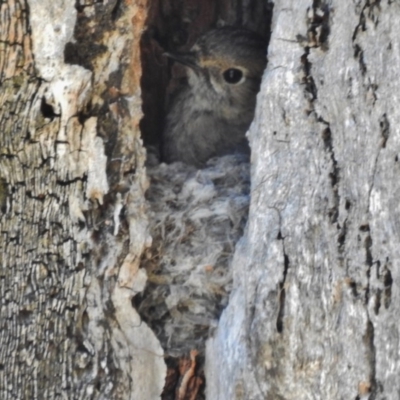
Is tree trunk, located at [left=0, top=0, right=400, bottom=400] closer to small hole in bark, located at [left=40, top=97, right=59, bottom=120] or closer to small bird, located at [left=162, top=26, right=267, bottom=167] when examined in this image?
small hole in bark, located at [left=40, top=97, right=59, bottom=120]

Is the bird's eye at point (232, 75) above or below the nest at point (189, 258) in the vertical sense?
above

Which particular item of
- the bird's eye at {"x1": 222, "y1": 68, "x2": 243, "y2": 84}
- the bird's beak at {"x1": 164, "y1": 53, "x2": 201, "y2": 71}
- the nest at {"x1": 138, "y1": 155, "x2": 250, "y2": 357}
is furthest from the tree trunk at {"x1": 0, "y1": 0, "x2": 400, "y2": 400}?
the bird's eye at {"x1": 222, "y1": 68, "x2": 243, "y2": 84}

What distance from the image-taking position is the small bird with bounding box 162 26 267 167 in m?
3.98

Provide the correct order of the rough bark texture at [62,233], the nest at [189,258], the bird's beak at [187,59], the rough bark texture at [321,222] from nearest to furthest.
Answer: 1. the rough bark texture at [321,222]
2. the rough bark texture at [62,233]
3. the nest at [189,258]
4. the bird's beak at [187,59]

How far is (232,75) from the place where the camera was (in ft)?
13.5

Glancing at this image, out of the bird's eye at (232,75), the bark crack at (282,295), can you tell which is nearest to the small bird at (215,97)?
the bird's eye at (232,75)

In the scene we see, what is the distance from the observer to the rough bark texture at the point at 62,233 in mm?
2615

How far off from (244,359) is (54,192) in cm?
74

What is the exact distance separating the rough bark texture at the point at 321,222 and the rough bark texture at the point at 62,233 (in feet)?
1.00

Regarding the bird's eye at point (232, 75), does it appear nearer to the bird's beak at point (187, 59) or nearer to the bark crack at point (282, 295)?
the bird's beak at point (187, 59)

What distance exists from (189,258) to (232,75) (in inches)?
55.1

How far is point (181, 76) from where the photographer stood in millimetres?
4293

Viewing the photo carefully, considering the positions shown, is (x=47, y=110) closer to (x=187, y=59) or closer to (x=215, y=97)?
(x=187, y=59)

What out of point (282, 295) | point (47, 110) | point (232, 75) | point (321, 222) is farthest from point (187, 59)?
point (282, 295)
